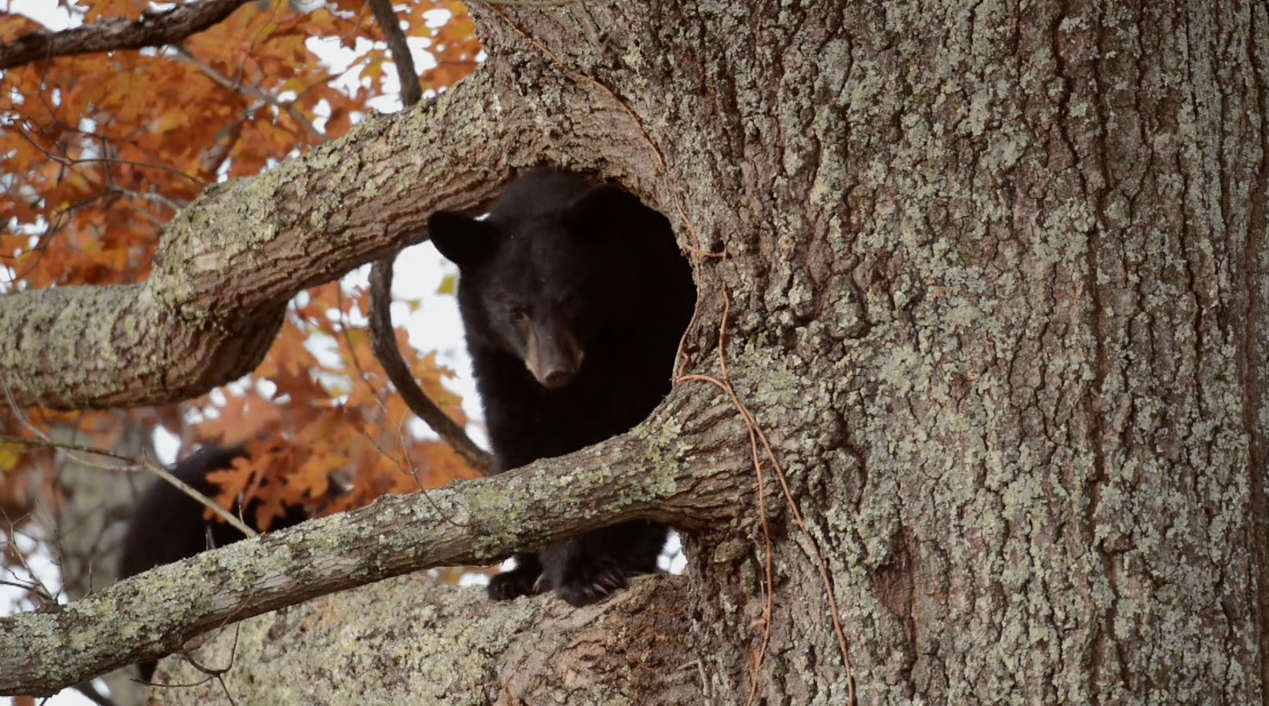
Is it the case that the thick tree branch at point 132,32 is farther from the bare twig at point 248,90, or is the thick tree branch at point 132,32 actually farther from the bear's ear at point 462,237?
the bear's ear at point 462,237

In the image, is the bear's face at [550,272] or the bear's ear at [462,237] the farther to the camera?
the bear's face at [550,272]

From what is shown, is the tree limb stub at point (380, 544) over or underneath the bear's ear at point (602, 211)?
underneath

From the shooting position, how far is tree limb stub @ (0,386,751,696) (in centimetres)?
279

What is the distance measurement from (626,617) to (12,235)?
4.37m

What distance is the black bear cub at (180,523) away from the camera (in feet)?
22.4

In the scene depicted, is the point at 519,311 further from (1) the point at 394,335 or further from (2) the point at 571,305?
(1) the point at 394,335

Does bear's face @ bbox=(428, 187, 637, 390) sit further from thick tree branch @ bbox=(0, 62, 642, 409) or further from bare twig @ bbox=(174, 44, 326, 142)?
bare twig @ bbox=(174, 44, 326, 142)

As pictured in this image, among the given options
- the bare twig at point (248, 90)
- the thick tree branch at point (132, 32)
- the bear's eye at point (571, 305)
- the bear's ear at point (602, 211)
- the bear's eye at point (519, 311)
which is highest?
the bare twig at point (248, 90)

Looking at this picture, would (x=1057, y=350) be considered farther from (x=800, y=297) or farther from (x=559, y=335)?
(x=559, y=335)

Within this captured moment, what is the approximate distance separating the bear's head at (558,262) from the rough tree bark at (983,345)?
1.37 metres

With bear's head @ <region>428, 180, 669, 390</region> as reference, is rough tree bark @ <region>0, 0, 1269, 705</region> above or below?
below

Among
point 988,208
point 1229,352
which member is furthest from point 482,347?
point 1229,352

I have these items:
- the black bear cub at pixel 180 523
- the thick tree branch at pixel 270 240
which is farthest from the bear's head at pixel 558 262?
the black bear cub at pixel 180 523

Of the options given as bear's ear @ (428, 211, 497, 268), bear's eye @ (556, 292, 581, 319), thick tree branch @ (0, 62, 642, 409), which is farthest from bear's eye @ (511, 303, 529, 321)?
thick tree branch @ (0, 62, 642, 409)
